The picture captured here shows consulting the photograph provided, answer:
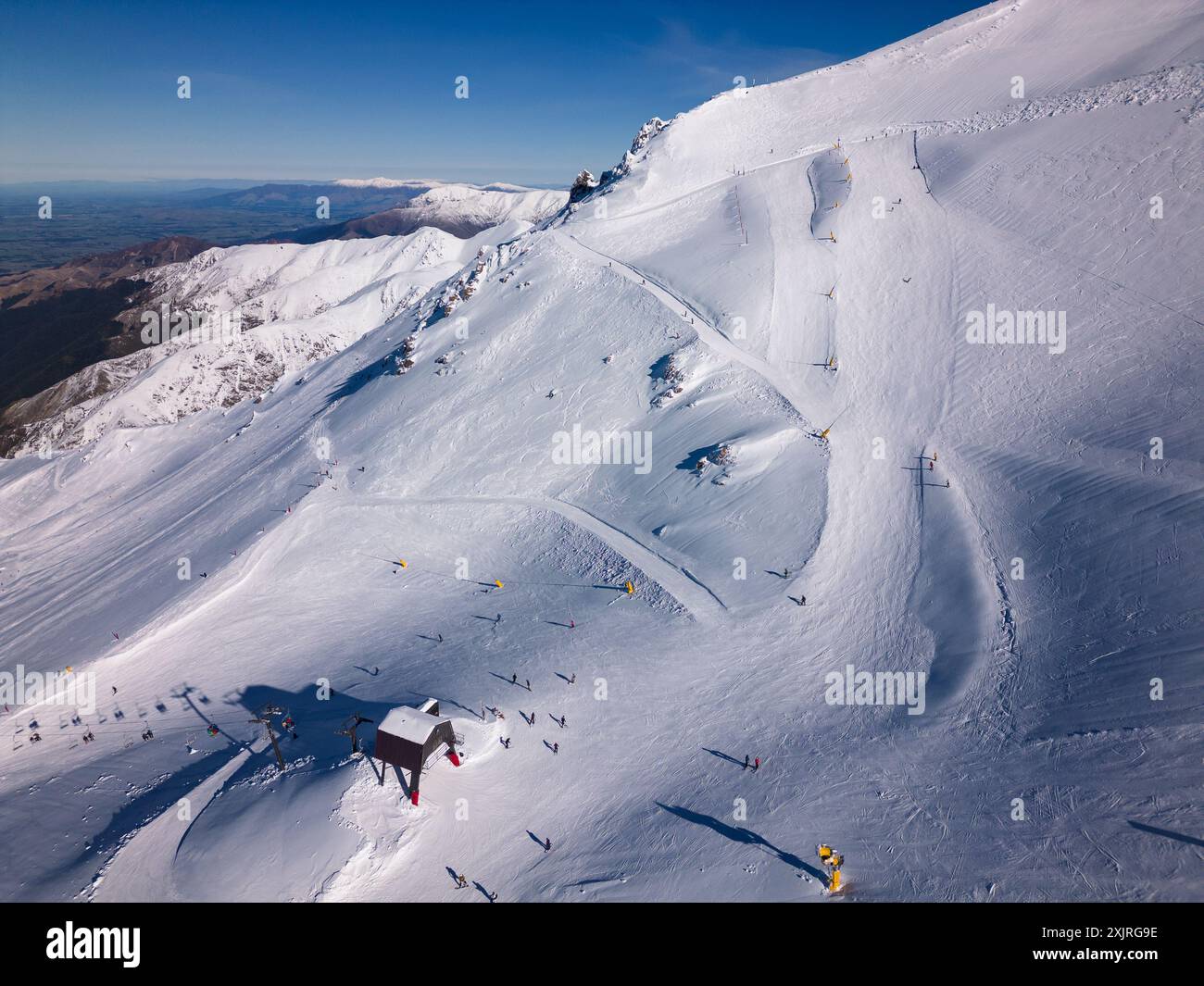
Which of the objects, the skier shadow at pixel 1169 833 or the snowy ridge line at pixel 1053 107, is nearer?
the skier shadow at pixel 1169 833

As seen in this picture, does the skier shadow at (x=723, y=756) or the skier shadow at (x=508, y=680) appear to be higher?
the skier shadow at (x=508, y=680)

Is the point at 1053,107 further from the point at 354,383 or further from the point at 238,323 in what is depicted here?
the point at 238,323

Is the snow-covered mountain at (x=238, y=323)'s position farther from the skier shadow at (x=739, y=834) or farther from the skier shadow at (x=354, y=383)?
the skier shadow at (x=739, y=834)

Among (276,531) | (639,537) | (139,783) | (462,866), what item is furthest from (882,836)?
(276,531)

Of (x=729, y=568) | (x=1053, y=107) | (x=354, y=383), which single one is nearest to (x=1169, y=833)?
(x=729, y=568)

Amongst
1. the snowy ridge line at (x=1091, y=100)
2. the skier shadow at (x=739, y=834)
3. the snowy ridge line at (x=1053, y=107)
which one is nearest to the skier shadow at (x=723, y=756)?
the skier shadow at (x=739, y=834)

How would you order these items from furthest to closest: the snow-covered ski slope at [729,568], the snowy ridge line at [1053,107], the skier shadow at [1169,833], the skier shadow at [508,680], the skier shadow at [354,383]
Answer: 1. the skier shadow at [354,383]
2. the snowy ridge line at [1053,107]
3. the skier shadow at [508,680]
4. the snow-covered ski slope at [729,568]
5. the skier shadow at [1169,833]

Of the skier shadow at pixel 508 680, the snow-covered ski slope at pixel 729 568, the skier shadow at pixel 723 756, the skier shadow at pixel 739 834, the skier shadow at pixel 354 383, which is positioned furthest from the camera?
the skier shadow at pixel 354 383
